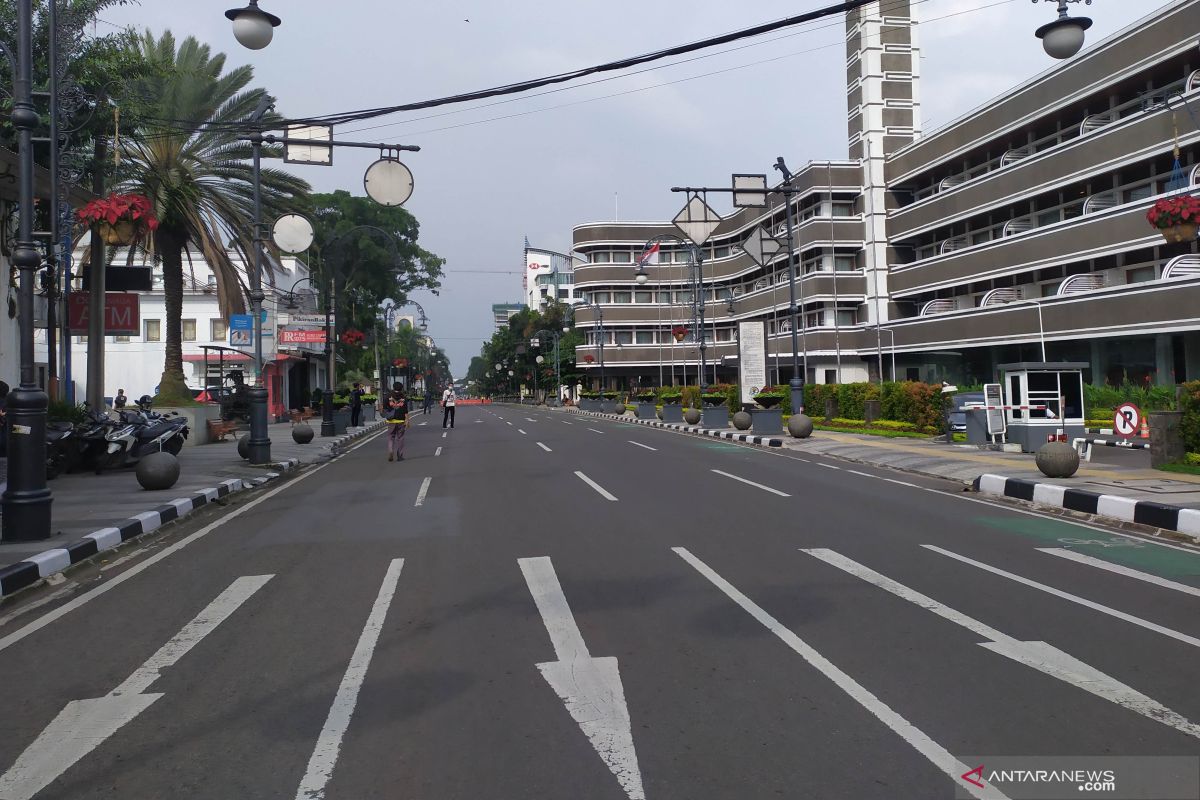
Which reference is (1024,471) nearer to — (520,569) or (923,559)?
(923,559)

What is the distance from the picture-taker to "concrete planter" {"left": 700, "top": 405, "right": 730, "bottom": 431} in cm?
3216

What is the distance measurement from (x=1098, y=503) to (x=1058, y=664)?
7.00m

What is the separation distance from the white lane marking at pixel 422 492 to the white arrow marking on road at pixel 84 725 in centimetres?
639

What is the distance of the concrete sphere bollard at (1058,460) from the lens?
13625 millimetres

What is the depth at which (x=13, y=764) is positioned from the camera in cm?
404

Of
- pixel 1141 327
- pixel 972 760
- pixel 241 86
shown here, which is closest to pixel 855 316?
pixel 1141 327

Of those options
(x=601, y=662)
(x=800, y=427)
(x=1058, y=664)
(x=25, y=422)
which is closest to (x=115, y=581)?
(x=25, y=422)

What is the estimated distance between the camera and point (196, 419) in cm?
2503

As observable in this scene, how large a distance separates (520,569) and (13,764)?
4364 mm

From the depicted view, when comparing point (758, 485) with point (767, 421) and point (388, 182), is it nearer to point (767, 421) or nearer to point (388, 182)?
point (388, 182)

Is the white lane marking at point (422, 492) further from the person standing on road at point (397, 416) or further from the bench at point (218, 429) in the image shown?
the bench at point (218, 429)

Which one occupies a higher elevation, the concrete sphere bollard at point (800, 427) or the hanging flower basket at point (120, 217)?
the hanging flower basket at point (120, 217)

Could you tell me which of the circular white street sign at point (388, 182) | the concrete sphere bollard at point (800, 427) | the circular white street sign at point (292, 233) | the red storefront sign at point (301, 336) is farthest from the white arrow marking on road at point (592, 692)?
the red storefront sign at point (301, 336)

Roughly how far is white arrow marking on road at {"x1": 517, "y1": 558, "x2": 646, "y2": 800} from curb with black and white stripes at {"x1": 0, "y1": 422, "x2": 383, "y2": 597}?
479 cm
